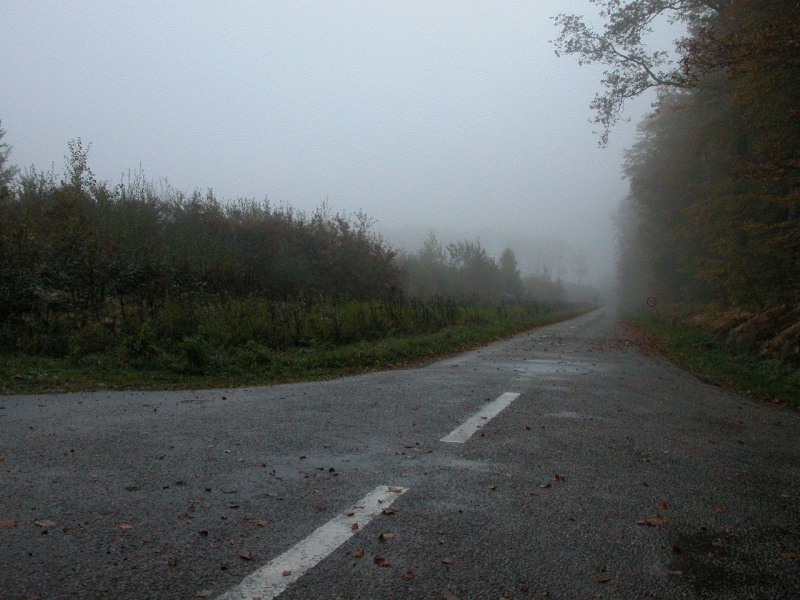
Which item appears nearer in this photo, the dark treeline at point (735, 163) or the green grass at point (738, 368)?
the green grass at point (738, 368)

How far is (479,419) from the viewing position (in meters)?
6.85

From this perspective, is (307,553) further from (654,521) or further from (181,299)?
(181,299)

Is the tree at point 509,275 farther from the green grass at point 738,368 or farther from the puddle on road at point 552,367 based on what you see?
the puddle on road at point 552,367

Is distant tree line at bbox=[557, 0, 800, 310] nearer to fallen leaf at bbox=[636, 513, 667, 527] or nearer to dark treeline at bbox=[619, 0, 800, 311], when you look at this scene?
dark treeline at bbox=[619, 0, 800, 311]

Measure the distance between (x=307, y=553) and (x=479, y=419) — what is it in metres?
3.85

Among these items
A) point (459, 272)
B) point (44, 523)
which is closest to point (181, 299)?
point (44, 523)

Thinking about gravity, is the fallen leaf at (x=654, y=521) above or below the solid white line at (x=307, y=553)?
below

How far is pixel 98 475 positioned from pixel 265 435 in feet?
5.58

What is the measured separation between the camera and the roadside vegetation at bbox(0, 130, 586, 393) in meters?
11.2

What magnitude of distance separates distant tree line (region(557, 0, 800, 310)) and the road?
8.32 m

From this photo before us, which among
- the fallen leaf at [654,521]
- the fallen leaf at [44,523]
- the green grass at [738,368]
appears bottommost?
the green grass at [738,368]

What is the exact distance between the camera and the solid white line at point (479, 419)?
19.6 ft

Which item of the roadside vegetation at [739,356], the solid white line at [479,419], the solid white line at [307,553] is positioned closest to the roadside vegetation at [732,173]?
the roadside vegetation at [739,356]

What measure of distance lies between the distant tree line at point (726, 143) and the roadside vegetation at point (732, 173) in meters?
0.05
